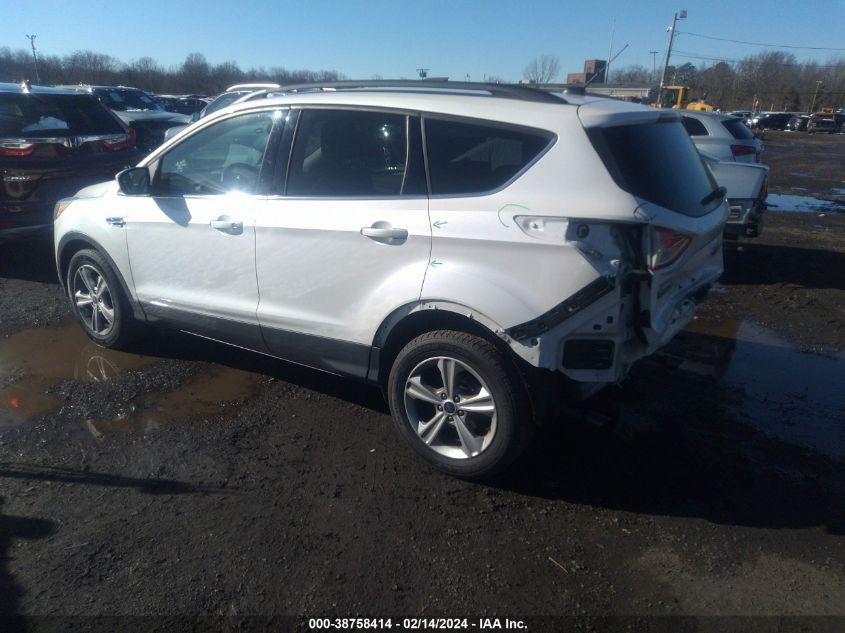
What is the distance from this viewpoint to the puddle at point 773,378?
3.99 meters

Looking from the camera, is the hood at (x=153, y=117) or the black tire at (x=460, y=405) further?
the hood at (x=153, y=117)

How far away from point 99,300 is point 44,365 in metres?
0.62

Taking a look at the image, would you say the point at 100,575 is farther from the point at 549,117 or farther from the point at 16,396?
the point at 549,117

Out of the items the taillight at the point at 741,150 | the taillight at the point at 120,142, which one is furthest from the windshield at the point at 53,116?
the taillight at the point at 741,150

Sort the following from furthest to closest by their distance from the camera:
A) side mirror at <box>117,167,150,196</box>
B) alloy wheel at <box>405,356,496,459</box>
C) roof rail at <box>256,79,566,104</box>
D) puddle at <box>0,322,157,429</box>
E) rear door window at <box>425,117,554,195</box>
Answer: side mirror at <box>117,167,150,196</box> < puddle at <box>0,322,157,429</box> < roof rail at <box>256,79,566,104</box> < alloy wheel at <box>405,356,496,459</box> < rear door window at <box>425,117,554,195</box>

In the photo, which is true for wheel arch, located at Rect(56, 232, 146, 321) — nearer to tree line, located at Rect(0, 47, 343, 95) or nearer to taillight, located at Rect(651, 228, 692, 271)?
taillight, located at Rect(651, 228, 692, 271)

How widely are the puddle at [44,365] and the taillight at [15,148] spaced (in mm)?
2311

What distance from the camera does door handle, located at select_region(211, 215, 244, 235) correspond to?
3.98 meters

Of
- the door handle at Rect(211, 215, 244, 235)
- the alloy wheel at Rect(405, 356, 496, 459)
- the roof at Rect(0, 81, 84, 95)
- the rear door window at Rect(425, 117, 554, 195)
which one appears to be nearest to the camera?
the rear door window at Rect(425, 117, 554, 195)

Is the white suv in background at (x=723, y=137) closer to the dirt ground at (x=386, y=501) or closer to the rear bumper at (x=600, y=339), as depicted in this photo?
the dirt ground at (x=386, y=501)

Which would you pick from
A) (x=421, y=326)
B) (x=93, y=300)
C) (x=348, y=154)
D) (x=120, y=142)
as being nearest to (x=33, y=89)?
(x=120, y=142)

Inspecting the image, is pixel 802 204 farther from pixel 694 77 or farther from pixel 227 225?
pixel 694 77

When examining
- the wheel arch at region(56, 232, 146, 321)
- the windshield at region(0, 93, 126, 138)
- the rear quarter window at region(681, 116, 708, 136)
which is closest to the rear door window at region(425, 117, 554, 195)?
the wheel arch at region(56, 232, 146, 321)

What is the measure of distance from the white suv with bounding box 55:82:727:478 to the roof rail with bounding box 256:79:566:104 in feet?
0.12
